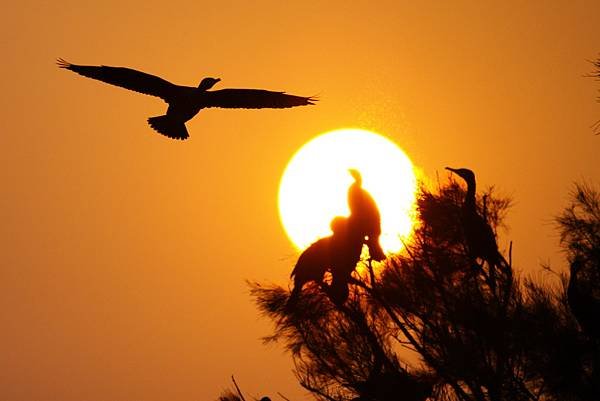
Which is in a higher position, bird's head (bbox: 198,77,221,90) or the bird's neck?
bird's head (bbox: 198,77,221,90)

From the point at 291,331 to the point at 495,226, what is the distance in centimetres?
182

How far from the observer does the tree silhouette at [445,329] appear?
5.07 meters

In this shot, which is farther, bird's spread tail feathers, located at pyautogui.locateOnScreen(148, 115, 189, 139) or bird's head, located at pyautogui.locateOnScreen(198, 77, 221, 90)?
bird's spread tail feathers, located at pyautogui.locateOnScreen(148, 115, 189, 139)

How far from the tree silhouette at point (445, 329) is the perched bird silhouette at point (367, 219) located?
0.61 m

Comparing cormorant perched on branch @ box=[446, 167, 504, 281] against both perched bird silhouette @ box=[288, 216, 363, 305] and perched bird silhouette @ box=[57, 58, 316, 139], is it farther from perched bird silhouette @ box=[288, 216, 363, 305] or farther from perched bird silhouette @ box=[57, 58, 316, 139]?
perched bird silhouette @ box=[57, 58, 316, 139]

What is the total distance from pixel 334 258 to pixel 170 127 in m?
3.22

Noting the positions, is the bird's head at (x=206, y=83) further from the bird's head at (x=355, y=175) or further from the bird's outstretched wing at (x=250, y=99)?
the bird's head at (x=355, y=175)

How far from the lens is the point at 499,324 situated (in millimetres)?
5074

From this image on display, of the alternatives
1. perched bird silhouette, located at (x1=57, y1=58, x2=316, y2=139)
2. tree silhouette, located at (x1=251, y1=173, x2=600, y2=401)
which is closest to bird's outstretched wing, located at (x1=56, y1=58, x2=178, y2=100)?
perched bird silhouette, located at (x1=57, y1=58, x2=316, y2=139)

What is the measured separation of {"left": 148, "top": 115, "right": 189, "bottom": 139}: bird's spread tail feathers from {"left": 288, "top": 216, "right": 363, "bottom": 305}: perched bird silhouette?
2.80 m

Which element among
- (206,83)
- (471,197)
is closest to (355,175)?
(471,197)

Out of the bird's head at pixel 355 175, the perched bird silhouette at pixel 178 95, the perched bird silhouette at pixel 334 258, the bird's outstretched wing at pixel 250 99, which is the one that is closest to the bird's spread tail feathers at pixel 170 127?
the perched bird silhouette at pixel 178 95

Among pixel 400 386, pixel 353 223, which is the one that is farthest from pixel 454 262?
pixel 353 223

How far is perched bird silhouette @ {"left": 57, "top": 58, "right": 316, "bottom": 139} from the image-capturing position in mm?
6656
